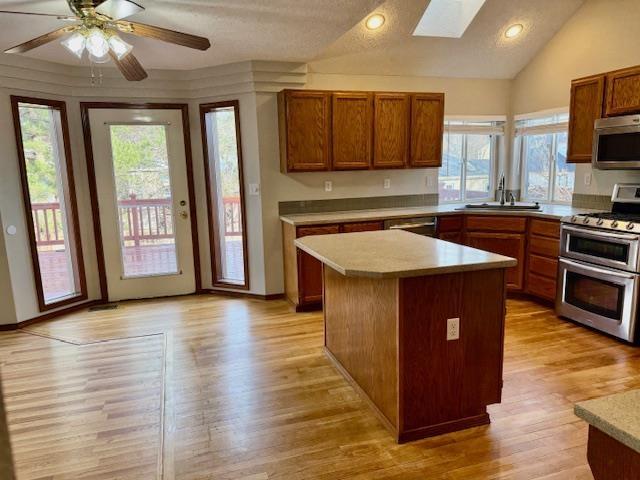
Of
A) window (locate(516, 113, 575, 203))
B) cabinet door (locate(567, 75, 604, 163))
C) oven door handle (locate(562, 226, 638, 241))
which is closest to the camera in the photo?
oven door handle (locate(562, 226, 638, 241))

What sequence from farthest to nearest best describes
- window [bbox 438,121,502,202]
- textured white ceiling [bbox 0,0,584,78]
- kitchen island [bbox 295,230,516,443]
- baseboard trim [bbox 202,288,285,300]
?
window [bbox 438,121,502,202] < baseboard trim [bbox 202,288,285,300] < textured white ceiling [bbox 0,0,584,78] < kitchen island [bbox 295,230,516,443]

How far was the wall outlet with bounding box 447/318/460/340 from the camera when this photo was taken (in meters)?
2.26

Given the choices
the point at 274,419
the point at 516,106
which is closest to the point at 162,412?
the point at 274,419

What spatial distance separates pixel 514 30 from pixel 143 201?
13.8 feet

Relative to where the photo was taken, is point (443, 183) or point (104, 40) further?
point (443, 183)

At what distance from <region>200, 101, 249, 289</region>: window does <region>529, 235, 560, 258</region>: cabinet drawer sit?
288 centimetres

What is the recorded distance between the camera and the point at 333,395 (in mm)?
2729

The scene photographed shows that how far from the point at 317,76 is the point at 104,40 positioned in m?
2.52

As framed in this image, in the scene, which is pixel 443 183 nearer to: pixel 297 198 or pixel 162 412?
pixel 297 198

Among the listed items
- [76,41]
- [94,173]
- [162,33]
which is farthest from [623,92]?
[94,173]

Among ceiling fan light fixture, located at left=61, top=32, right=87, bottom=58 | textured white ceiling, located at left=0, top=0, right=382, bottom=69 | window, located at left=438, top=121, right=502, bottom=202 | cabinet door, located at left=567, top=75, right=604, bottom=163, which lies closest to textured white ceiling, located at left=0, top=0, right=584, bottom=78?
textured white ceiling, located at left=0, top=0, right=382, bottom=69

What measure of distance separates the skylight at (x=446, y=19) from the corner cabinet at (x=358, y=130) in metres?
0.59

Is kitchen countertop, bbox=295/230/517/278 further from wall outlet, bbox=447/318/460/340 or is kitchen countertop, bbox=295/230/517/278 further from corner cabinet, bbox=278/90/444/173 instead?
corner cabinet, bbox=278/90/444/173

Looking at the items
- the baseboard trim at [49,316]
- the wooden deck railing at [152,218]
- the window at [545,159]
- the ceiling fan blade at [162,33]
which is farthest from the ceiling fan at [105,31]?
the window at [545,159]
